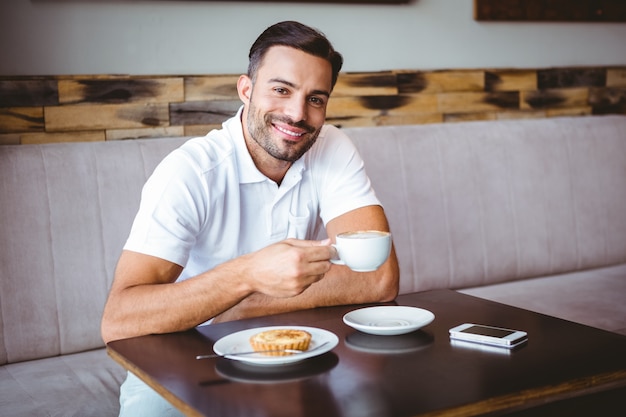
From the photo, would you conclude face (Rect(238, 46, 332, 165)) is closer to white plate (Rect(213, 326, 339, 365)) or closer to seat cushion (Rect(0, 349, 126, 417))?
white plate (Rect(213, 326, 339, 365))

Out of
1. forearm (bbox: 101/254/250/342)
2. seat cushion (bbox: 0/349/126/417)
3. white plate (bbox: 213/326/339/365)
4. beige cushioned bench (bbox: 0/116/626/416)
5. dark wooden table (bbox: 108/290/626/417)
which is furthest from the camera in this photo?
beige cushioned bench (bbox: 0/116/626/416)

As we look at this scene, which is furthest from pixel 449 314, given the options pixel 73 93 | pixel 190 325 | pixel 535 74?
pixel 535 74

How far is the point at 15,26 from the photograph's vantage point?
8.41ft

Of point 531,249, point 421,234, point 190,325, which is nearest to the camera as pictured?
point 190,325

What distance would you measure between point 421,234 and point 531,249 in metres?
0.54

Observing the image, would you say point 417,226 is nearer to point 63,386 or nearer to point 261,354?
point 63,386

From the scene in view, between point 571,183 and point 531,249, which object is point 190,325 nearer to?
point 531,249

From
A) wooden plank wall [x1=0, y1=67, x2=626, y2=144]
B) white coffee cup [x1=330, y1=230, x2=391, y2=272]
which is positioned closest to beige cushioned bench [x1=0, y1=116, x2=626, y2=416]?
wooden plank wall [x1=0, y1=67, x2=626, y2=144]

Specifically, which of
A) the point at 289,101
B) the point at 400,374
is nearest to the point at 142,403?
the point at 400,374

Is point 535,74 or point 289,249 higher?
point 535,74

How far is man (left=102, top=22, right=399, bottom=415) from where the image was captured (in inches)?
64.2

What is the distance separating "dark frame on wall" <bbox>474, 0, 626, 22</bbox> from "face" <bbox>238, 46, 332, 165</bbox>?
1.71 meters

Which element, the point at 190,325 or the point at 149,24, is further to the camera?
the point at 149,24

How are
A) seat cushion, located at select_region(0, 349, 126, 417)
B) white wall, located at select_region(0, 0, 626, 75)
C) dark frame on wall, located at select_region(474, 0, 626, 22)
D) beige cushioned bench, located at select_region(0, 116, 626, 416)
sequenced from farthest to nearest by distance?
dark frame on wall, located at select_region(474, 0, 626, 22), white wall, located at select_region(0, 0, 626, 75), beige cushioned bench, located at select_region(0, 116, 626, 416), seat cushion, located at select_region(0, 349, 126, 417)
